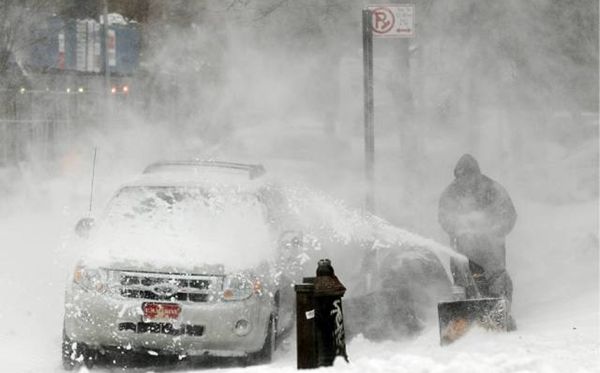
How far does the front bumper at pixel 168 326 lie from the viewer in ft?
19.7

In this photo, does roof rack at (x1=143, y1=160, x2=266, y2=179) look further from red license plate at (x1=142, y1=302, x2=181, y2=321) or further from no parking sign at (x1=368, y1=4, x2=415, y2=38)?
no parking sign at (x1=368, y1=4, x2=415, y2=38)

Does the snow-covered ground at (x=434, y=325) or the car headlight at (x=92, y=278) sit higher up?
the car headlight at (x=92, y=278)

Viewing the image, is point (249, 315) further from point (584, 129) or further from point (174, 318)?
point (584, 129)

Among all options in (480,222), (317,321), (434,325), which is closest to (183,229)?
(317,321)

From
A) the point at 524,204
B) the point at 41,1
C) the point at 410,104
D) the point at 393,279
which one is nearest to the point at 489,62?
the point at 410,104

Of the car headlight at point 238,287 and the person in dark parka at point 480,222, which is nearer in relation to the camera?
the car headlight at point 238,287

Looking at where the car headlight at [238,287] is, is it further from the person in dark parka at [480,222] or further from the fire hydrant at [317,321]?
the person in dark parka at [480,222]

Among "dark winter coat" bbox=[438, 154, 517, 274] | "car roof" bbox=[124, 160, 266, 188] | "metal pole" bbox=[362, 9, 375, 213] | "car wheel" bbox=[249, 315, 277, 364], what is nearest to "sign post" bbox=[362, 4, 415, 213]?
"metal pole" bbox=[362, 9, 375, 213]

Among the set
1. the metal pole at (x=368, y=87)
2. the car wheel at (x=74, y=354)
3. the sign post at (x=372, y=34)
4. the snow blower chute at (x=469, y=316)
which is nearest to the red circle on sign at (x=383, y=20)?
the sign post at (x=372, y=34)

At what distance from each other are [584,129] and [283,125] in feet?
29.2

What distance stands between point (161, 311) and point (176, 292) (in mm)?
173

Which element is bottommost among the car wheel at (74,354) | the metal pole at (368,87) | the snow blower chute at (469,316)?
the car wheel at (74,354)

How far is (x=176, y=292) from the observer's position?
20.0 ft

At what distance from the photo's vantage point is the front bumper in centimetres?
602
